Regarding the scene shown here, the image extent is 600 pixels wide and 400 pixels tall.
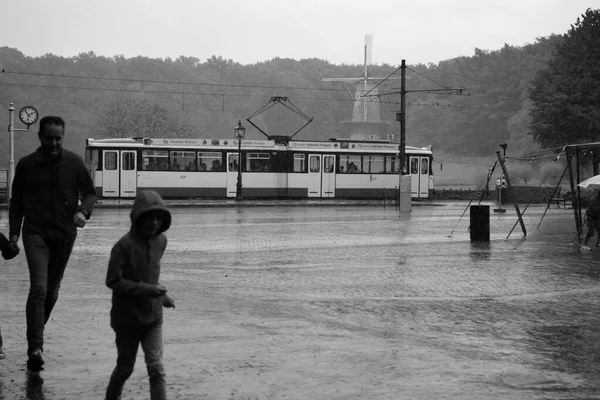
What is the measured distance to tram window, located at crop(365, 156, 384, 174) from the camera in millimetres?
49938

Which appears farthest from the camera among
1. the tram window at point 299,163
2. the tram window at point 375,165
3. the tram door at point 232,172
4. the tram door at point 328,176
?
the tram window at point 375,165

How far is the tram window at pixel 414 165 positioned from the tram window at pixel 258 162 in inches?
310

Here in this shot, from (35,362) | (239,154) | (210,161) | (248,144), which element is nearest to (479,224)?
(35,362)

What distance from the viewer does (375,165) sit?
50094 millimetres

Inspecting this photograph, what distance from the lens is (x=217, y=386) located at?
21.9 feet

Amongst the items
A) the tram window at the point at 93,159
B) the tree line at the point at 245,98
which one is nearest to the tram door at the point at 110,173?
the tram window at the point at 93,159

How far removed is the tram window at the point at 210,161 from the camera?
47.2 m

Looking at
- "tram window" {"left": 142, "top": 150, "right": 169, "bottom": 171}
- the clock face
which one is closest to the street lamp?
"tram window" {"left": 142, "top": 150, "right": 169, "bottom": 171}

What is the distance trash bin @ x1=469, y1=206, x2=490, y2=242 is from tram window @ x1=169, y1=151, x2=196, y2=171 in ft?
89.1

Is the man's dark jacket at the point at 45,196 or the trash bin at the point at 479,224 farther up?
the man's dark jacket at the point at 45,196

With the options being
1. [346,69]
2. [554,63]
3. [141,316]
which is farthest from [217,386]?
[346,69]

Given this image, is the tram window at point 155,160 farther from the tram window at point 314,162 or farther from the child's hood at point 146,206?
the child's hood at point 146,206

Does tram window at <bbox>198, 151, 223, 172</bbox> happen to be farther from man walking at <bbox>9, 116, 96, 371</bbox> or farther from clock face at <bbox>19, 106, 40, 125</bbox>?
man walking at <bbox>9, 116, 96, 371</bbox>

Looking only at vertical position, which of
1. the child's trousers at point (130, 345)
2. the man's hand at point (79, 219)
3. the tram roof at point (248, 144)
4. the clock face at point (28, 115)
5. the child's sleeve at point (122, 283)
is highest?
the clock face at point (28, 115)
